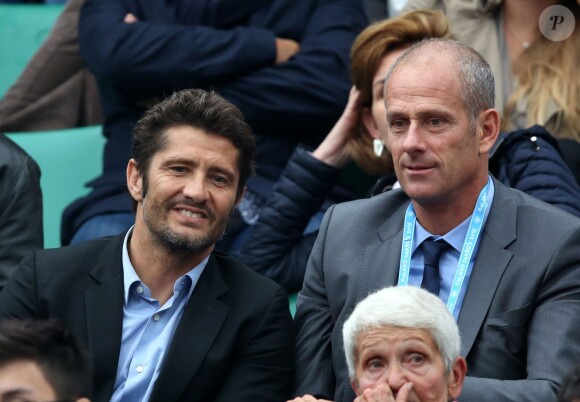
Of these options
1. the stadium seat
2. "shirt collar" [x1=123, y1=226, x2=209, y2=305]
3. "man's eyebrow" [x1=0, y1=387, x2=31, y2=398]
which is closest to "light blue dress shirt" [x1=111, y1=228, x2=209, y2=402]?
"shirt collar" [x1=123, y1=226, x2=209, y2=305]

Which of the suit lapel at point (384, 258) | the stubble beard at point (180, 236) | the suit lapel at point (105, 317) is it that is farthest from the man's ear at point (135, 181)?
the suit lapel at point (384, 258)

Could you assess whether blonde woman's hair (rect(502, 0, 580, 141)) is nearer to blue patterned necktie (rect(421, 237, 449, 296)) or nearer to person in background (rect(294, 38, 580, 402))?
person in background (rect(294, 38, 580, 402))

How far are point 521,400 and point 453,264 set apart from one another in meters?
0.53

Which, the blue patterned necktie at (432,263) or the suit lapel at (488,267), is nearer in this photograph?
the suit lapel at (488,267)

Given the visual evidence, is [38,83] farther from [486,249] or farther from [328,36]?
[486,249]

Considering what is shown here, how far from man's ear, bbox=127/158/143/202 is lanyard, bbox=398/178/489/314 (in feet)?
2.88

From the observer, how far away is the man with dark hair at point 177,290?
4039 mm

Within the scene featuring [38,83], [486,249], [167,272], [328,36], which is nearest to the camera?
[486,249]

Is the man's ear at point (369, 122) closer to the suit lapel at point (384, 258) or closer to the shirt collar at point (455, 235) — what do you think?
the suit lapel at point (384, 258)

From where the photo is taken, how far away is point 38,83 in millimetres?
6297

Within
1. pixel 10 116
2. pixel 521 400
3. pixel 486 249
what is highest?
pixel 486 249

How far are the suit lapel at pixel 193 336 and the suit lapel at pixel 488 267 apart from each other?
763 millimetres

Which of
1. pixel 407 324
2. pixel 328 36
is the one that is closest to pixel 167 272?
pixel 407 324

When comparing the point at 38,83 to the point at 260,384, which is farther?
the point at 38,83
